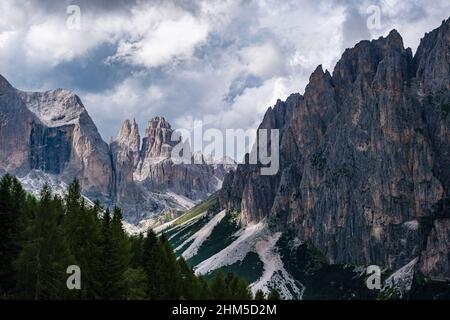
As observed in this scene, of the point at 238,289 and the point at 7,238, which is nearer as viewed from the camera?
the point at 7,238

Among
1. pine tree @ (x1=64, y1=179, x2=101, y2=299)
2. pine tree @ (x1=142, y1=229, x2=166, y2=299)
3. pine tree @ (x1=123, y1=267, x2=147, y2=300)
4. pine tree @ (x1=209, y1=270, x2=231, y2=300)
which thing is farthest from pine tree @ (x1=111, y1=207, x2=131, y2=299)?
pine tree @ (x1=209, y1=270, x2=231, y2=300)

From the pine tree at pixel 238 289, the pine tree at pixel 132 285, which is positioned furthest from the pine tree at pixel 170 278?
the pine tree at pixel 132 285

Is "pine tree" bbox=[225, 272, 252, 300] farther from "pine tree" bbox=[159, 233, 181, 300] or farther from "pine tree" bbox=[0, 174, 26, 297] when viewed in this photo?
"pine tree" bbox=[0, 174, 26, 297]

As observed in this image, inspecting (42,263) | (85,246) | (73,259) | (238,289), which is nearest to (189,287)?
(238,289)

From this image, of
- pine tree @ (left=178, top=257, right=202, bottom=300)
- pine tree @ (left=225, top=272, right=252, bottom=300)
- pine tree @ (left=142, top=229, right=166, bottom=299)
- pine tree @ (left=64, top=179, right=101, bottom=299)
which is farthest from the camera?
pine tree @ (left=178, top=257, right=202, bottom=300)

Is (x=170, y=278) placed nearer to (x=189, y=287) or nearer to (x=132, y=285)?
(x=189, y=287)

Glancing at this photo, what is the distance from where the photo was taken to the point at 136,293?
225 ft

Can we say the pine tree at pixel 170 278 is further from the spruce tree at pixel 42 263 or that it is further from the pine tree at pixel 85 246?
the spruce tree at pixel 42 263

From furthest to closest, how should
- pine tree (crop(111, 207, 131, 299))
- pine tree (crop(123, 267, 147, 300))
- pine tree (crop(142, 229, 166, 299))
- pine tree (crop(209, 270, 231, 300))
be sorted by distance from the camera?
pine tree (crop(209, 270, 231, 300)) < pine tree (crop(142, 229, 166, 299)) < pine tree (crop(123, 267, 147, 300)) < pine tree (crop(111, 207, 131, 299))

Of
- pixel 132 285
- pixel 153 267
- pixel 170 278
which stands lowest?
pixel 170 278

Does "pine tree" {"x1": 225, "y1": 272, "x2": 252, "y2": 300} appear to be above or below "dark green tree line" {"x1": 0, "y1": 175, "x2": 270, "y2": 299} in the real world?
below
